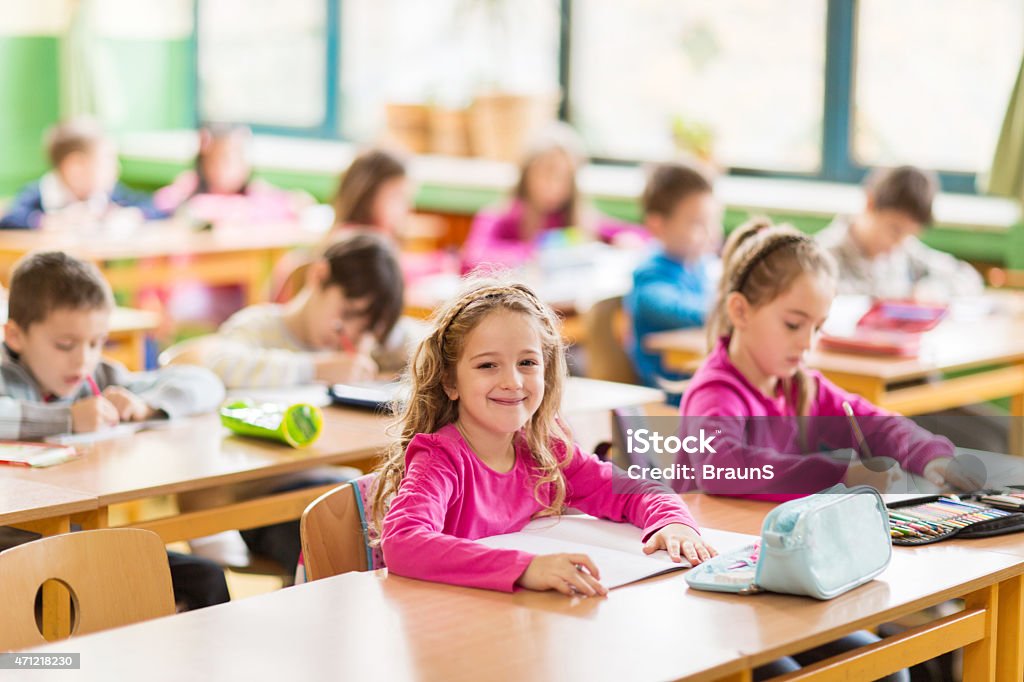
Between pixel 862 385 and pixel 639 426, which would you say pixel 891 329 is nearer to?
pixel 862 385

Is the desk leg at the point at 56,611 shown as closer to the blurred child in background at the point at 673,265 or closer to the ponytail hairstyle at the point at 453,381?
the ponytail hairstyle at the point at 453,381

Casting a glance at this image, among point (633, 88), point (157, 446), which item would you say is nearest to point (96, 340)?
point (157, 446)

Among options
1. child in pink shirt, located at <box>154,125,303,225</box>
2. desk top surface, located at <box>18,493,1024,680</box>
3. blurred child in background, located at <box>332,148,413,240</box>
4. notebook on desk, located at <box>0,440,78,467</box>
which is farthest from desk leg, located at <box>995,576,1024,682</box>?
child in pink shirt, located at <box>154,125,303,225</box>

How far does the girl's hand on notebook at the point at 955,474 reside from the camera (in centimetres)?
230

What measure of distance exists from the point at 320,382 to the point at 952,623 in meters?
1.67

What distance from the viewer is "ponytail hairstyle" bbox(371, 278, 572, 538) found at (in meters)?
2.08

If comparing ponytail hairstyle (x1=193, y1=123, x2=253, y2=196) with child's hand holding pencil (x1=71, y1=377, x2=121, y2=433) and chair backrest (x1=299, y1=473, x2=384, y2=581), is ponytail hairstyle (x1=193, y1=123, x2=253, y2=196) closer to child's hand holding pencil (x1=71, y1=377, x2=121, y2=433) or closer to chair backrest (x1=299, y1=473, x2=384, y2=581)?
child's hand holding pencil (x1=71, y1=377, x2=121, y2=433)

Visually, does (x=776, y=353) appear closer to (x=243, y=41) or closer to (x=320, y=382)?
(x=320, y=382)

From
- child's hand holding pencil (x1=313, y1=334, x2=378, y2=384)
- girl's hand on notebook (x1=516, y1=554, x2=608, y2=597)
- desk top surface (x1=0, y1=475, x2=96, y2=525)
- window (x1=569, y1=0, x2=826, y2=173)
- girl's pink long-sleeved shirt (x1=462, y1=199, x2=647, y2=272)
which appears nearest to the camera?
girl's hand on notebook (x1=516, y1=554, x2=608, y2=597)

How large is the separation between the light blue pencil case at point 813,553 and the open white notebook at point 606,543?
0.26ft

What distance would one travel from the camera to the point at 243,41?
7.93 meters

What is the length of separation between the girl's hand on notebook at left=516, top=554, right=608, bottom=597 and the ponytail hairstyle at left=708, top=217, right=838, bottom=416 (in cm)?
86

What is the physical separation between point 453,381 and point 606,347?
2150 mm

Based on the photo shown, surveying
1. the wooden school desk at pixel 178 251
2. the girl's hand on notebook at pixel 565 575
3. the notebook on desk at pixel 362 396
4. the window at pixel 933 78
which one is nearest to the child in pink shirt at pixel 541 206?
the wooden school desk at pixel 178 251
